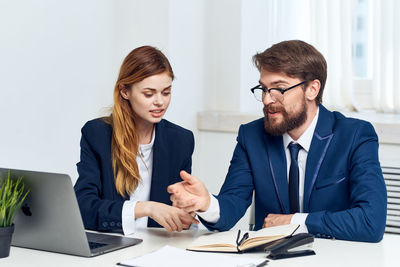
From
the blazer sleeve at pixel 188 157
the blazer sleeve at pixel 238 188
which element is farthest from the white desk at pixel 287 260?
the blazer sleeve at pixel 188 157

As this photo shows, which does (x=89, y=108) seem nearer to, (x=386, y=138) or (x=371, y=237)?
(x=386, y=138)

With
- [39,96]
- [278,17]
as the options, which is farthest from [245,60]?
[39,96]

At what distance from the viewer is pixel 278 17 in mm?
3791

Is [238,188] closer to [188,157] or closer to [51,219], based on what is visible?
[188,157]

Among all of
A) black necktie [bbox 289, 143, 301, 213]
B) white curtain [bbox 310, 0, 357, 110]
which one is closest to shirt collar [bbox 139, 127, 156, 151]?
black necktie [bbox 289, 143, 301, 213]

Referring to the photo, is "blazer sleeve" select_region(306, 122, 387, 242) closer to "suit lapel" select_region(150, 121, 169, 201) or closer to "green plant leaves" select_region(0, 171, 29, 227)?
"suit lapel" select_region(150, 121, 169, 201)

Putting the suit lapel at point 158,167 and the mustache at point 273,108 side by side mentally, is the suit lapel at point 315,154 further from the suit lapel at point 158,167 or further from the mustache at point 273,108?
the suit lapel at point 158,167

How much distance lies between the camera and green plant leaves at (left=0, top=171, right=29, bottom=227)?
64.8 inches

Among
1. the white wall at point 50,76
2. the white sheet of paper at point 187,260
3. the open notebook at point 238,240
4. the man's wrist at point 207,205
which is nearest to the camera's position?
the white sheet of paper at point 187,260

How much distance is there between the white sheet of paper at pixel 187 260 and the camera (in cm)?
157

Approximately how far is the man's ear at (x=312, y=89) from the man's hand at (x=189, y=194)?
2.07ft

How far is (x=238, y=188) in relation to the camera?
7.70 feet

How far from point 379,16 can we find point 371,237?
1909 millimetres

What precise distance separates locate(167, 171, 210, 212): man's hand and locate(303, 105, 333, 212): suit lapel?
44 centimetres
